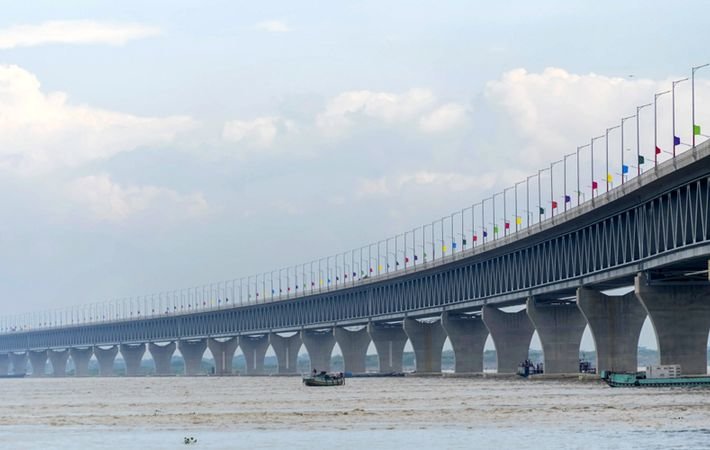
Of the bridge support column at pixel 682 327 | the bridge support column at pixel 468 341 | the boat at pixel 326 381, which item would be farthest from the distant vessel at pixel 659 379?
the bridge support column at pixel 468 341

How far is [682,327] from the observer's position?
118938mm

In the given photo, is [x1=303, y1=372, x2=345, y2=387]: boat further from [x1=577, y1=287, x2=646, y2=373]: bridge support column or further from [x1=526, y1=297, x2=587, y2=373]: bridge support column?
[x1=577, y1=287, x2=646, y2=373]: bridge support column

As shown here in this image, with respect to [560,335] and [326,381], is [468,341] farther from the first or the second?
[326,381]

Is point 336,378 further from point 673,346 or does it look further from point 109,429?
point 109,429

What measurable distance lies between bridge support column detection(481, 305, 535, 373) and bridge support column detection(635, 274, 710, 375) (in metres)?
55.2

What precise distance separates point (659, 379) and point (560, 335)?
150ft

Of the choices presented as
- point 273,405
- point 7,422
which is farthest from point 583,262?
point 7,422

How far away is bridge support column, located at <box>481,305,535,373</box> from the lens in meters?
175

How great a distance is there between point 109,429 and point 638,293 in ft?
174

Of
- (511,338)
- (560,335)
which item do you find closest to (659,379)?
(560,335)

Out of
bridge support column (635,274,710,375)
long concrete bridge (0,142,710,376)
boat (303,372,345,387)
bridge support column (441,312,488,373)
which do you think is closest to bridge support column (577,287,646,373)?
long concrete bridge (0,142,710,376)

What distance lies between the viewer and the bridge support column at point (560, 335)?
157 meters

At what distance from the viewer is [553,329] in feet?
517

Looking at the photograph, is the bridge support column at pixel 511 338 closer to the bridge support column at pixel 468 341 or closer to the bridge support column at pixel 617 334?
the bridge support column at pixel 468 341
